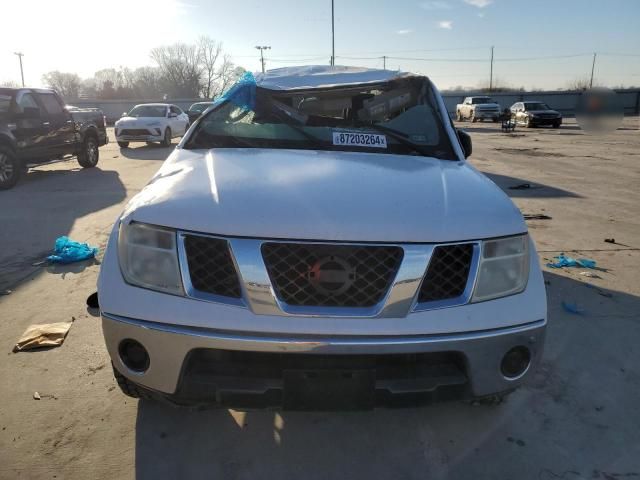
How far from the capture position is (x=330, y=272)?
1815mm

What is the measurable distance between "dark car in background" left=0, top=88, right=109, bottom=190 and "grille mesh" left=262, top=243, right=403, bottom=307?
936 cm

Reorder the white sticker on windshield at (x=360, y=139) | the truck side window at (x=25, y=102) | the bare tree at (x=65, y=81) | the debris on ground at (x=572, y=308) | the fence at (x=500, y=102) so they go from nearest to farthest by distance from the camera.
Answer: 1. the white sticker on windshield at (x=360, y=139)
2. the debris on ground at (x=572, y=308)
3. the truck side window at (x=25, y=102)
4. the fence at (x=500, y=102)
5. the bare tree at (x=65, y=81)

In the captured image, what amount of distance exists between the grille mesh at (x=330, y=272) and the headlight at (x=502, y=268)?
371 millimetres

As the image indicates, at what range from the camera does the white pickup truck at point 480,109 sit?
36812 mm

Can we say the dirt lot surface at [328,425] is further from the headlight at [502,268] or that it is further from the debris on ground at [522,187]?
the debris on ground at [522,187]

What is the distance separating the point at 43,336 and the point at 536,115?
3301 centimetres

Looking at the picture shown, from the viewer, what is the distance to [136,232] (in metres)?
1.95

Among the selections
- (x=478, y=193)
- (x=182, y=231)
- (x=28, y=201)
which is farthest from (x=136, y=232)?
(x=28, y=201)

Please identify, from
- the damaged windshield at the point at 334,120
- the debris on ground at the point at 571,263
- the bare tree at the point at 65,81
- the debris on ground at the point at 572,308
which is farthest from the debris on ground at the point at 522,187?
the bare tree at the point at 65,81

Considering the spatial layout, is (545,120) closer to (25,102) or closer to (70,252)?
(25,102)

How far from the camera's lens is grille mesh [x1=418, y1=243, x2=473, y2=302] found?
1.86m

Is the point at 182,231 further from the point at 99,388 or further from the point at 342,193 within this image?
the point at 99,388

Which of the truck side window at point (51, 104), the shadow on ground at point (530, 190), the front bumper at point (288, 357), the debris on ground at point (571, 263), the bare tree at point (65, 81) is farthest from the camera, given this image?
the bare tree at point (65, 81)

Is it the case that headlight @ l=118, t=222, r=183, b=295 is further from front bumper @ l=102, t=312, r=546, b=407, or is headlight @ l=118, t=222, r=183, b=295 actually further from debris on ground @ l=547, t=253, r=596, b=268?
debris on ground @ l=547, t=253, r=596, b=268
